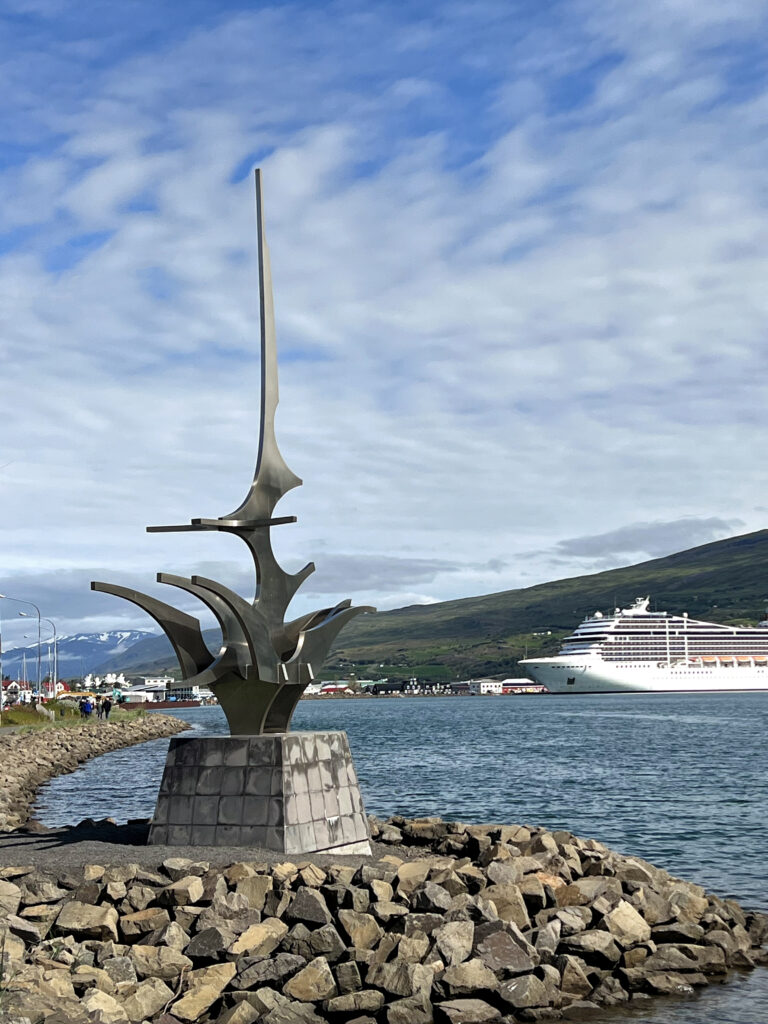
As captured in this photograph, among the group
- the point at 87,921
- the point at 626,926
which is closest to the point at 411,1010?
the point at 626,926

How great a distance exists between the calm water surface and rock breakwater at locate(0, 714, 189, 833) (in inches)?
32.1

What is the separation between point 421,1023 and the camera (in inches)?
446

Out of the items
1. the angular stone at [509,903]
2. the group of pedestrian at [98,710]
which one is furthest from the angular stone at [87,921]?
the group of pedestrian at [98,710]

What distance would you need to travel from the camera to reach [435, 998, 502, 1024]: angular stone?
1138 centimetres

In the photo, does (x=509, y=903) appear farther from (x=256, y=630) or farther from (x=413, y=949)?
(x=256, y=630)

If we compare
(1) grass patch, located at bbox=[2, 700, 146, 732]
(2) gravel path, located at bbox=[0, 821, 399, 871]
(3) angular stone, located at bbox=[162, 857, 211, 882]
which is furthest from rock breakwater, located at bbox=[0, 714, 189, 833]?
(3) angular stone, located at bbox=[162, 857, 211, 882]

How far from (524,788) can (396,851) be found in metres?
19.0

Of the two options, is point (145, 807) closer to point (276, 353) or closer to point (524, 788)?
point (524, 788)

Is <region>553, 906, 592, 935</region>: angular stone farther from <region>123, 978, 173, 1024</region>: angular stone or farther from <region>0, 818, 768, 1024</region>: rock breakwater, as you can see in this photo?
<region>123, 978, 173, 1024</region>: angular stone

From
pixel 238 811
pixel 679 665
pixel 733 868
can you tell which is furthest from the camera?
pixel 679 665

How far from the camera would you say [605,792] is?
34.3 meters

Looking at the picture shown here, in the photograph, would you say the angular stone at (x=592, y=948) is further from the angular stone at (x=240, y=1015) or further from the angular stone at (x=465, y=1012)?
the angular stone at (x=240, y=1015)

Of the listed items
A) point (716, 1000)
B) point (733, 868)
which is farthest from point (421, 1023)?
point (733, 868)

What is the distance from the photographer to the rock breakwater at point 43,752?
99.8ft
